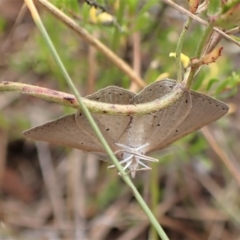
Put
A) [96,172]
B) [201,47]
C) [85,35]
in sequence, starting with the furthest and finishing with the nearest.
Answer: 1. [96,172]
2. [85,35]
3. [201,47]

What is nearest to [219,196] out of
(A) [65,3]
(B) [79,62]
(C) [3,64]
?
(B) [79,62]

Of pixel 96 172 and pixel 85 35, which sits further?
pixel 96 172

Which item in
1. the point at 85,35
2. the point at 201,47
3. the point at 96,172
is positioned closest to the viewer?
the point at 201,47

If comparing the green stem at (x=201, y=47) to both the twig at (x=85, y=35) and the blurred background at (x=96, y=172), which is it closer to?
the twig at (x=85, y=35)

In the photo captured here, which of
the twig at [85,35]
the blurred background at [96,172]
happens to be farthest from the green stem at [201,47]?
the blurred background at [96,172]

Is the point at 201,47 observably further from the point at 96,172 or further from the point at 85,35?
the point at 96,172

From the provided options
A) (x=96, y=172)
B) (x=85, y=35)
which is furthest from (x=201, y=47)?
(x=96, y=172)

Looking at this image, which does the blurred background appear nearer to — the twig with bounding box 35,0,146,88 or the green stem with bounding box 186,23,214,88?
the twig with bounding box 35,0,146,88

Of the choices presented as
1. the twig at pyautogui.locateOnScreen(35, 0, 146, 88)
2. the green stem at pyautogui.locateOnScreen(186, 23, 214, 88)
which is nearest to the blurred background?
the twig at pyautogui.locateOnScreen(35, 0, 146, 88)

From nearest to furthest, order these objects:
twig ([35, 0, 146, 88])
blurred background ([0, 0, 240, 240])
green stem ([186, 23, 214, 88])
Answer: green stem ([186, 23, 214, 88])
twig ([35, 0, 146, 88])
blurred background ([0, 0, 240, 240])
